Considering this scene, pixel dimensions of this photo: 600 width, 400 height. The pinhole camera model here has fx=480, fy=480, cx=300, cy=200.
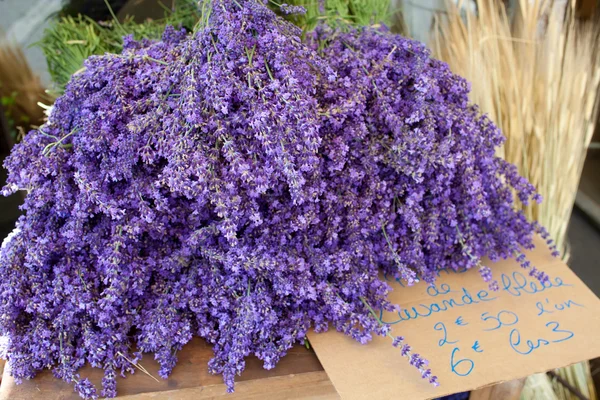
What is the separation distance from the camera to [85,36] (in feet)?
3.98

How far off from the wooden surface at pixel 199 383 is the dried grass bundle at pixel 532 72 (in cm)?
82

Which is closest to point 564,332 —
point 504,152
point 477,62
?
point 504,152

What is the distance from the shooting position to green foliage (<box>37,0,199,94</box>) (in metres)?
1.20

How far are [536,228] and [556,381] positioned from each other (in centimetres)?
72

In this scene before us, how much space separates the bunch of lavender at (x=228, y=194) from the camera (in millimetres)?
739

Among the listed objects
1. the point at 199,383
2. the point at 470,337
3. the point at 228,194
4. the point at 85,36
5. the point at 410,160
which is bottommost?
the point at 470,337

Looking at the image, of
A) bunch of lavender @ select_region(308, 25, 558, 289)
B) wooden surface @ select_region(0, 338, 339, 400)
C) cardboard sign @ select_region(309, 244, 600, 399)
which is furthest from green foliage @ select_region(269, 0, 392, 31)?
wooden surface @ select_region(0, 338, 339, 400)

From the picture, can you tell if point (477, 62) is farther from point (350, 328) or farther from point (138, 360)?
point (138, 360)

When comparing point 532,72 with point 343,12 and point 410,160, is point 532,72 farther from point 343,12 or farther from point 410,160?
point 410,160

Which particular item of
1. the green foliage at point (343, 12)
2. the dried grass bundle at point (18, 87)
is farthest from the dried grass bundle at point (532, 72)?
the dried grass bundle at point (18, 87)

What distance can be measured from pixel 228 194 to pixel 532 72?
3.11 feet

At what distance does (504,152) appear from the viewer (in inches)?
52.4

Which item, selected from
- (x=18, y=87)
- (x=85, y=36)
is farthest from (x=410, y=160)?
(x=18, y=87)

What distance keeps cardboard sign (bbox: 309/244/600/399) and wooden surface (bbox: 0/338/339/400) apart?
45mm
